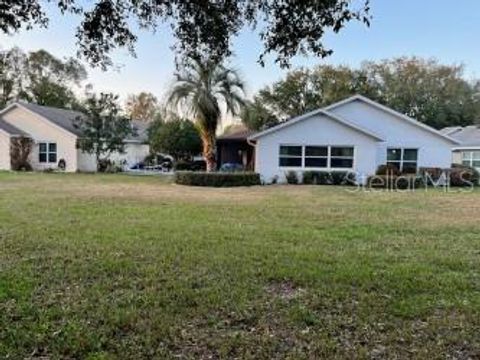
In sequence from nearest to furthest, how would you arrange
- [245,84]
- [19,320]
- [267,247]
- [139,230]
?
[19,320] → [267,247] → [139,230] → [245,84]

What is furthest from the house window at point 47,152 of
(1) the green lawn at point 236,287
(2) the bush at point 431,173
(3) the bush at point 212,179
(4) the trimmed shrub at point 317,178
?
(1) the green lawn at point 236,287

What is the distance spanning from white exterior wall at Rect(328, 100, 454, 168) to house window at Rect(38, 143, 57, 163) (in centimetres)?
1983

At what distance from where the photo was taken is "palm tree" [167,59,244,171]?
90.1 ft

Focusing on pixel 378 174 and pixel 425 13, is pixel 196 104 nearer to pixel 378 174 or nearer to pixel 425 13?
pixel 378 174

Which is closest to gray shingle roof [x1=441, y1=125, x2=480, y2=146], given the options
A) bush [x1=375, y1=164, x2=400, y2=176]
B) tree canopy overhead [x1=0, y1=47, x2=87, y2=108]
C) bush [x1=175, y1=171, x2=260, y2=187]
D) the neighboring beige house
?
bush [x1=375, y1=164, x2=400, y2=176]

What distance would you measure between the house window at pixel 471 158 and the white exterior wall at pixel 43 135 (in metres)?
26.3

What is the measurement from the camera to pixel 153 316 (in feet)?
17.0

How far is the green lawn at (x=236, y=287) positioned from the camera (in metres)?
4.54

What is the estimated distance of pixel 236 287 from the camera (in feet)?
20.4

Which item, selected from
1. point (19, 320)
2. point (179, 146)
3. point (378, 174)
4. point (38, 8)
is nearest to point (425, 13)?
point (38, 8)

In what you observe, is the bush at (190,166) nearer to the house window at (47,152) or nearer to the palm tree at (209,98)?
the palm tree at (209,98)

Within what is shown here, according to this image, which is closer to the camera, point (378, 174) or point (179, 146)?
point (378, 174)

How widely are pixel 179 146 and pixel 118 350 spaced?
35.2m

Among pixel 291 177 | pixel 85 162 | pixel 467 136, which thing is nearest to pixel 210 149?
pixel 291 177
